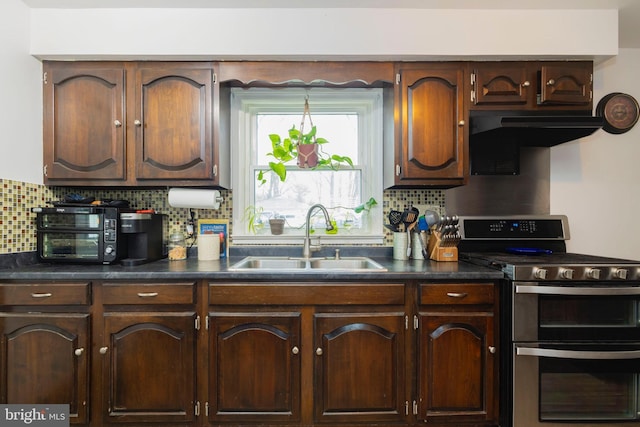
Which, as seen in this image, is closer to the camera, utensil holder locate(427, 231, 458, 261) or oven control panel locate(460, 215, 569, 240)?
utensil holder locate(427, 231, 458, 261)

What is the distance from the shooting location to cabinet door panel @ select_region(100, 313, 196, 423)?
1.64 metres

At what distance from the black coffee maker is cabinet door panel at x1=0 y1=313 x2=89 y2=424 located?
42cm

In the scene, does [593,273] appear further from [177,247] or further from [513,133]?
[177,247]

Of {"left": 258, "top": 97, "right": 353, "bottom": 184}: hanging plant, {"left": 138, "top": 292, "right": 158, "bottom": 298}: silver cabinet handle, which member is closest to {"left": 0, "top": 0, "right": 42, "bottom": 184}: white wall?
{"left": 138, "top": 292, "right": 158, "bottom": 298}: silver cabinet handle

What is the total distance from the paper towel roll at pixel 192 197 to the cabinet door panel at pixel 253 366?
76 cm

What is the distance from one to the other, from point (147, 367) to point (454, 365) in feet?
5.21

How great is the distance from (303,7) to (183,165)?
1.20 metres

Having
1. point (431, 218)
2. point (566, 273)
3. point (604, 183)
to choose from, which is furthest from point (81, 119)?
point (604, 183)

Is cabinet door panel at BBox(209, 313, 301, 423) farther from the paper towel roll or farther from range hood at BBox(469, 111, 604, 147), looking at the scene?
range hood at BBox(469, 111, 604, 147)

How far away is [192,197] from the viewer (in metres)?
2.07

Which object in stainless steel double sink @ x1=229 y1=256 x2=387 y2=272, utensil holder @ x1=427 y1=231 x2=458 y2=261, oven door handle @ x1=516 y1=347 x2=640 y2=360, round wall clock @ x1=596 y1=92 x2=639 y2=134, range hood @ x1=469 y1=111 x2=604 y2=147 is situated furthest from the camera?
round wall clock @ x1=596 y1=92 x2=639 y2=134

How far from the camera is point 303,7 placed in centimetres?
191

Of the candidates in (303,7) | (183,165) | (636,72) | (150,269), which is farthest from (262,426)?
(636,72)

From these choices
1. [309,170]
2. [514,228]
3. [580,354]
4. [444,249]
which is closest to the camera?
[580,354]
